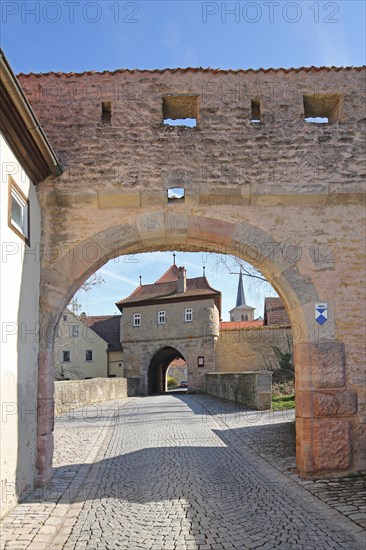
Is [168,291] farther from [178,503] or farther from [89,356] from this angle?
[178,503]

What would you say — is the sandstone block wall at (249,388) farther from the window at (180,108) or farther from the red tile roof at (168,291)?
the red tile roof at (168,291)

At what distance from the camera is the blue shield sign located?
684 cm

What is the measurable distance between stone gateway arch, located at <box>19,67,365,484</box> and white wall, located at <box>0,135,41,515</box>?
1.39ft

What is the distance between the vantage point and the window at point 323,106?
739 cm

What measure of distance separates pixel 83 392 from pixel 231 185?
45.8 feet

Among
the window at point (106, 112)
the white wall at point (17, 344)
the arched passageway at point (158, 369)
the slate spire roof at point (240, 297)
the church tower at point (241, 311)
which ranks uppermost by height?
the slate spire roof at point (240, 297)

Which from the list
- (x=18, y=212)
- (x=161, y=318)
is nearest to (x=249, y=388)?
(x=18, y=212)

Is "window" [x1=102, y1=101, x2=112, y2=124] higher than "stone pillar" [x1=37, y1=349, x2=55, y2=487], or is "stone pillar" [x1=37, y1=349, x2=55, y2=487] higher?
"window" [x1=102, y1=101, x2=112, y2=124]

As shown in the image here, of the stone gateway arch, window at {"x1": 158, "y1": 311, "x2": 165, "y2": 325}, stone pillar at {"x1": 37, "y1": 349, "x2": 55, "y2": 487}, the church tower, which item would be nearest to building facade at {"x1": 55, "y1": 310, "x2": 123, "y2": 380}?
window at {"x1": 158, "y1": 311, "x2": 165, "y2": 325}

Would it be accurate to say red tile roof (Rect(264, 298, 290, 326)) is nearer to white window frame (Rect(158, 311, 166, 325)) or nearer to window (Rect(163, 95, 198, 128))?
white window frame (Rect(158, 311, 166, 325))

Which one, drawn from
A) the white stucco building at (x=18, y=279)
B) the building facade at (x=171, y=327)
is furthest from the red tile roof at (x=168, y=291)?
the white stucco building at (x=18, y=279)

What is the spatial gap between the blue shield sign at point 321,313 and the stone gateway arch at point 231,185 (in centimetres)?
5

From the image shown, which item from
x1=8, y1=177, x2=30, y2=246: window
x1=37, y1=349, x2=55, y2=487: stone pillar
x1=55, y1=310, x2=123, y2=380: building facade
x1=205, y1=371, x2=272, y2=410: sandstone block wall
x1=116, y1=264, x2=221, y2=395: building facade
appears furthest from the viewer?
x1=55, y1=310, x2=123, y2=380: building facade

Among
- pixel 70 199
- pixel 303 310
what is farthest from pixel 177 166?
pixel 303 310
